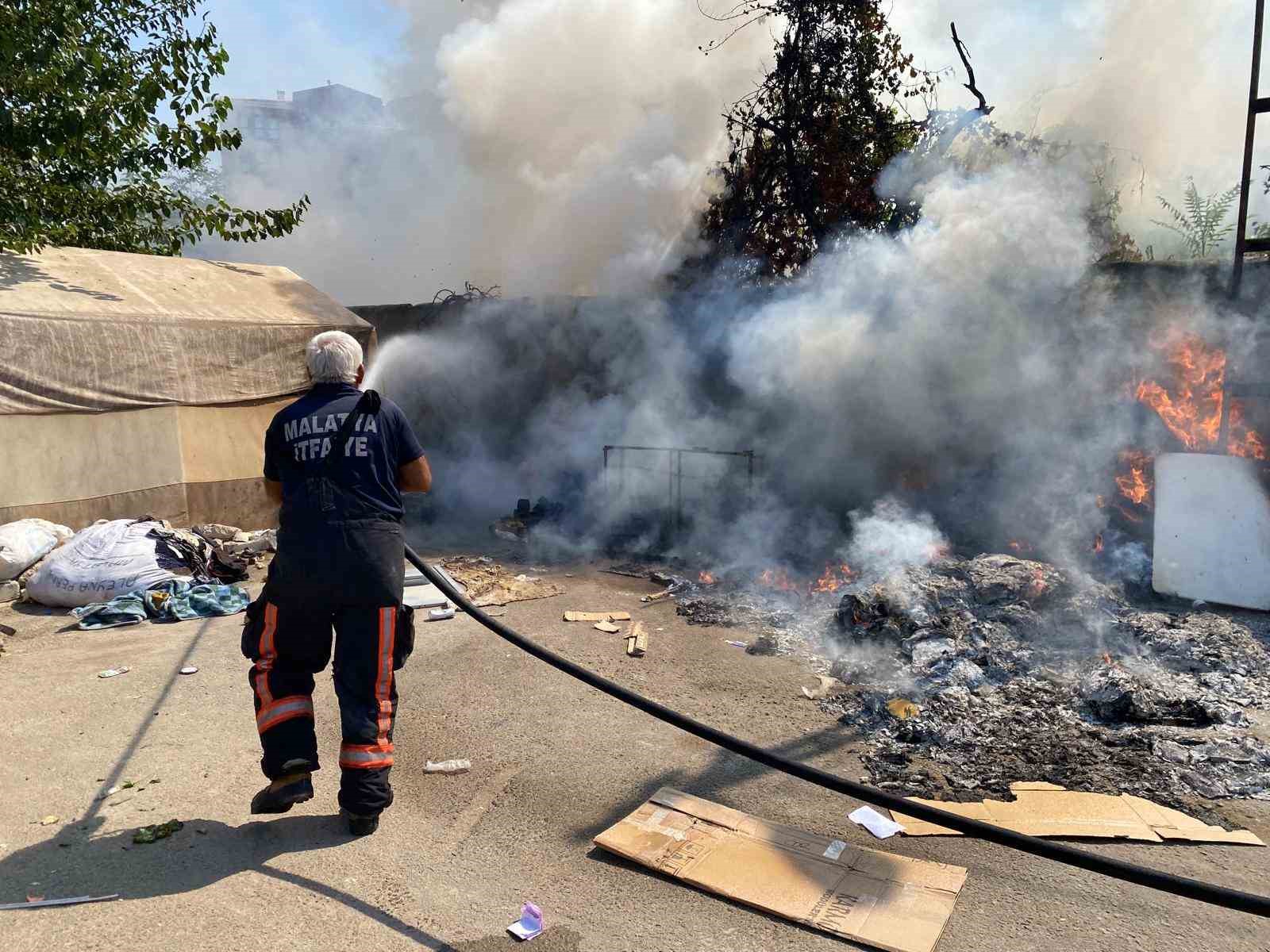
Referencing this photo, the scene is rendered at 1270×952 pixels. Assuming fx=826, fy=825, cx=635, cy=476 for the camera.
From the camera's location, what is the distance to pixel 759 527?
27.0 ft

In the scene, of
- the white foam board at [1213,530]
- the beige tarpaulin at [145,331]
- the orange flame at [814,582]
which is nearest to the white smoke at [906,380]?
the orange flame at [814,582]

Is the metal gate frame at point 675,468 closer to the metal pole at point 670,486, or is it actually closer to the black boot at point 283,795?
the metal pole at point 670,486

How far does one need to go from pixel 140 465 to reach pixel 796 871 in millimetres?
8035

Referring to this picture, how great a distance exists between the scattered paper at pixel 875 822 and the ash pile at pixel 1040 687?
291 mm

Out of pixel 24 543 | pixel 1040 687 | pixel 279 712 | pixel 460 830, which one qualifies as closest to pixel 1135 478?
pixel 1040 687

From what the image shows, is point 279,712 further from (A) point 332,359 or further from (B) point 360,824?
(A) point 332,359

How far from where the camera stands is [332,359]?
10.5ft

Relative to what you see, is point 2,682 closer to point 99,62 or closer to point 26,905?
point 26,905

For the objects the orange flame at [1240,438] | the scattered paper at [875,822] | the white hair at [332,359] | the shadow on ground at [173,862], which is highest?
the white hair at [332,359]

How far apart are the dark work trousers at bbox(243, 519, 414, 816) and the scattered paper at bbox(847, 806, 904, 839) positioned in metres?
1.87

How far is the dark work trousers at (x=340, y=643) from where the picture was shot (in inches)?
119

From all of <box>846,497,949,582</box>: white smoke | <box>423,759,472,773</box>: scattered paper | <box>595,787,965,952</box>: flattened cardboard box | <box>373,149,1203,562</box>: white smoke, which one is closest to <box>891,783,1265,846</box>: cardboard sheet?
<box>595,787,965,952</box>: flattened cardboard box

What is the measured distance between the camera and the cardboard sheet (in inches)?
126

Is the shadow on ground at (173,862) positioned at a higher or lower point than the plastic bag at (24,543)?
lower
